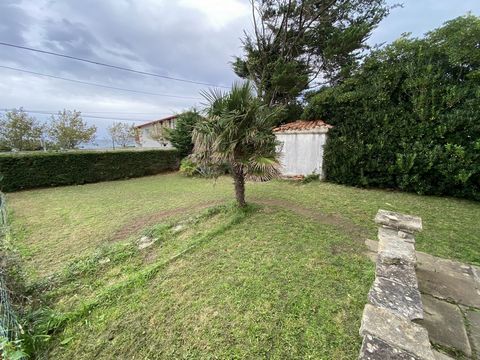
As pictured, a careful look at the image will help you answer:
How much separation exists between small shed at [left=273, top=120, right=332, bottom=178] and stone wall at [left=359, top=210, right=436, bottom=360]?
4.75 meters

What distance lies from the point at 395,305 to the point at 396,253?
66 cm

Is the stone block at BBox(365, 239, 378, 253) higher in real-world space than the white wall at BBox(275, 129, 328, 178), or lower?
lower

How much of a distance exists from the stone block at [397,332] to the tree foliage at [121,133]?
2342 cm

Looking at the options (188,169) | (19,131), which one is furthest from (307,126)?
(19,131)

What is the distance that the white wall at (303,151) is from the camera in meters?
7.32

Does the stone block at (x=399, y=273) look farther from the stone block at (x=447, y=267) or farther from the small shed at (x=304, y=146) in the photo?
the small shed at (x=304, y=146)

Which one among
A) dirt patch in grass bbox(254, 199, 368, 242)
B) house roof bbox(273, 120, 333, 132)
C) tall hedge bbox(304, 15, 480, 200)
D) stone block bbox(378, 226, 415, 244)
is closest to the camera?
stone block bbox(378, 226, 415, 244)

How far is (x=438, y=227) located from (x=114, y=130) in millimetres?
24477

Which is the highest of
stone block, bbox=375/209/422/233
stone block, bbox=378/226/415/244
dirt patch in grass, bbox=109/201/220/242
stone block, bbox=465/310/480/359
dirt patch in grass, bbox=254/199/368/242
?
stone block, bbox=375/209/422/233

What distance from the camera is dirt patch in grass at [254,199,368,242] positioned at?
3.44 m

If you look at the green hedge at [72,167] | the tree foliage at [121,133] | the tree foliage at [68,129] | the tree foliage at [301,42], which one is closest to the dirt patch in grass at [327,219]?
the tree foliage at [301,42]

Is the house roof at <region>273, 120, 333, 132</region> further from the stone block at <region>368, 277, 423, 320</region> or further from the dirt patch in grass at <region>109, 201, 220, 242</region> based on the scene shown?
the stone block at <region>368, 277, 423, 320</region>

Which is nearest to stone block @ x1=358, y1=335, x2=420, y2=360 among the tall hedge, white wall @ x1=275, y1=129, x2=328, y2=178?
the tall hedge

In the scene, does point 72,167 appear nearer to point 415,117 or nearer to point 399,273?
point 399,273
